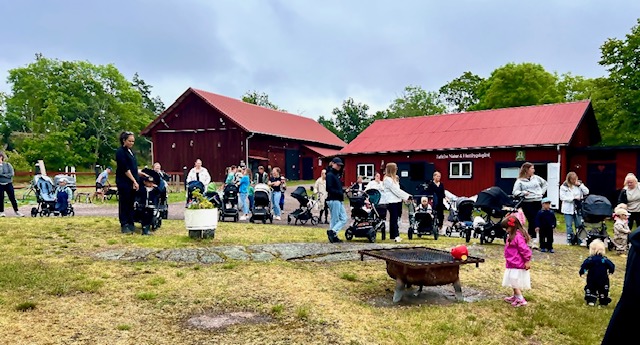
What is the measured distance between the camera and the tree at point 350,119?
70250 millimetres

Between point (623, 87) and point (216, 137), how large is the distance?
26832 mm

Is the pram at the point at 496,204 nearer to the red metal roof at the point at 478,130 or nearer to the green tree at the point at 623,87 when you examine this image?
the red metal roof at the point at 478,130

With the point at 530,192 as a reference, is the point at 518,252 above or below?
below

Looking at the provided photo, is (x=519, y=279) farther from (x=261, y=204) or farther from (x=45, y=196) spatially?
(x=45, y=196)

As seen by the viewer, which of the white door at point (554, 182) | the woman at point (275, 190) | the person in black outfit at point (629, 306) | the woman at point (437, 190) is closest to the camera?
the person in black outfit at point (629, 306)

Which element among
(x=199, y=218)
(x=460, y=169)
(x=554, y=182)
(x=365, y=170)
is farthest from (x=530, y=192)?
(x=365, y=170)

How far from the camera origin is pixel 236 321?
5066mm

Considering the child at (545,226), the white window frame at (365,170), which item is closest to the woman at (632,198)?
the child at (545,226)

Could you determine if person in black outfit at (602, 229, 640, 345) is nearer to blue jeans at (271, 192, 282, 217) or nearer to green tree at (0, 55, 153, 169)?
blue jeans at (271, 192, 282, 217)

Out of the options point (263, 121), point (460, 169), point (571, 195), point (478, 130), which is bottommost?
point (571, 195)

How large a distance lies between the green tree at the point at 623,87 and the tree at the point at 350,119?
41.9 meters

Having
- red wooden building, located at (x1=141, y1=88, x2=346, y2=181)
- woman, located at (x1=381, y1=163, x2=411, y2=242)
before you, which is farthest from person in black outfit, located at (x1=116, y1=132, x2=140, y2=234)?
red wooden building, located at (x1=141, y1=88, x2=346, y2=181)

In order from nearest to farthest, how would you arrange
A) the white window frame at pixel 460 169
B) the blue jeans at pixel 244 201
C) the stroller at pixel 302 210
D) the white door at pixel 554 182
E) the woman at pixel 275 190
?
the stroller at pixel 302 210, the woman at pixel 275 190, the blue jeans at pixel 244 201, the white door at pixel 554 182, the white window frame at pixel 460 169

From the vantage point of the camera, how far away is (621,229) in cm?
1020
